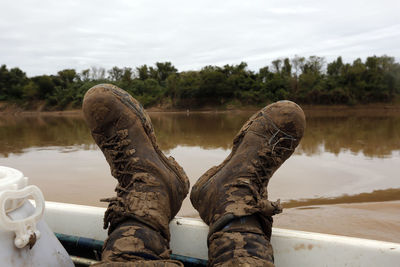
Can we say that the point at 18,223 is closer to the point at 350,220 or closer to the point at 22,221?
the point at 22,221

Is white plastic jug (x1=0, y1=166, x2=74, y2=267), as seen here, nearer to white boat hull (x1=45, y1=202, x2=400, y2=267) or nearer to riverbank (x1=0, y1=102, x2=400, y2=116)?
white boat hull (x1=45, y1=202, x2=400, y2=267)

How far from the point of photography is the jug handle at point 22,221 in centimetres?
55

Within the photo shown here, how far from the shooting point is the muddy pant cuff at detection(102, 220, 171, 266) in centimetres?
70

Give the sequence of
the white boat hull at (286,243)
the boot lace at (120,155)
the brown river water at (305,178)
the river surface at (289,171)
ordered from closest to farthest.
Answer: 1. the white boat hull at (286,243)
2. the boot lace at (120,155)
3. the brown river water at (305,178)
4. the river surface at (289,171)

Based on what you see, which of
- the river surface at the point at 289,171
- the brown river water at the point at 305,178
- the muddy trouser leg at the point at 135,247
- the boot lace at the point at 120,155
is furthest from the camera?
the river surface at the point at 289,171

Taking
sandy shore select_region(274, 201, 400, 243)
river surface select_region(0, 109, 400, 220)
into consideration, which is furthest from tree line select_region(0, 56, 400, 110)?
sandy shore select_region(274, 201, 400, 243)

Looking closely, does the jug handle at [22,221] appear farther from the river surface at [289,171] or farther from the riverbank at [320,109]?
the riverbank at [320,109]

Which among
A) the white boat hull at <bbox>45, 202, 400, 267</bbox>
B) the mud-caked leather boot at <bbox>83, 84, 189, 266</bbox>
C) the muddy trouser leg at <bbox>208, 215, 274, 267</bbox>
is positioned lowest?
the white boat hull at <bbox>45, 202, 400, 267</bbox>

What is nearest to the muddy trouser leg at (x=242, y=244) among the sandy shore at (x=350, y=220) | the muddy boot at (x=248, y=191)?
the muddy boot at (x=248, y=191)

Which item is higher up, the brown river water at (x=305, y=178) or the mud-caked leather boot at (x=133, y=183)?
the mud-caked leather boot at (x=133, y=183)

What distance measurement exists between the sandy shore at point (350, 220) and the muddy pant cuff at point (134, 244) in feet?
3.59

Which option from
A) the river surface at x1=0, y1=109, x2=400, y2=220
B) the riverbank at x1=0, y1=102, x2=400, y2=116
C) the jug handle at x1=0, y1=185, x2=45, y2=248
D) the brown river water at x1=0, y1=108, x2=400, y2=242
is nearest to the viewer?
the jug handle at x1=0, y1=185, x2=45, y2=248

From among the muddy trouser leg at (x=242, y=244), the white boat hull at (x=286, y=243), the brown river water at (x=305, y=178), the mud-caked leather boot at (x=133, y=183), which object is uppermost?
the mud-caked leather boot at (x=133, y=183)

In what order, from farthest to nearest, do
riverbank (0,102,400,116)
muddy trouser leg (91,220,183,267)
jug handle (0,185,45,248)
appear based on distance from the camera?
1. riverbank (0,102,400,116)
2. muddy trouser leg (91,220,183,267)
3. jug handle (0,185,45,248)
